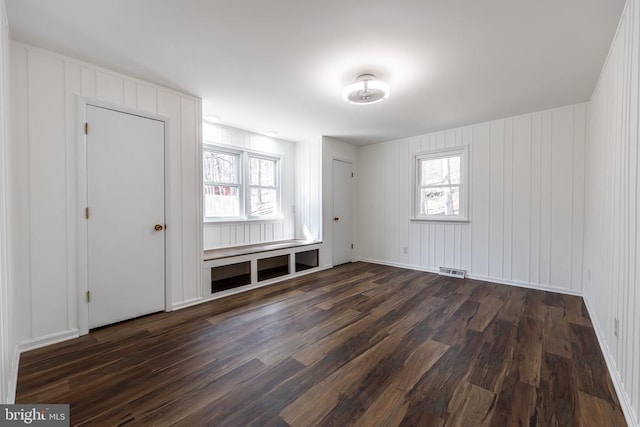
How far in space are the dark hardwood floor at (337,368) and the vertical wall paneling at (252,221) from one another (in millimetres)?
1331

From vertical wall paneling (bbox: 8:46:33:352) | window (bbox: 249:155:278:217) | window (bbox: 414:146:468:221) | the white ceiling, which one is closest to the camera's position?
the white ceiling

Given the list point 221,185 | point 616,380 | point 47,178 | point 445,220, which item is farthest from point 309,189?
point 616,380

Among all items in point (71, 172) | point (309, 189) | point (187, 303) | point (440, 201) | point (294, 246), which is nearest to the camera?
point (71, 172)

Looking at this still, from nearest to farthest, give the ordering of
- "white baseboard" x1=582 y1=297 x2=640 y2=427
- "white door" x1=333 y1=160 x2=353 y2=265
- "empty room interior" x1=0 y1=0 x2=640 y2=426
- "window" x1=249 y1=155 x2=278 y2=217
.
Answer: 1. "white baseboard" x1=582 y1=297 x2=640 y2=427
2. "empty room interior" x1=0 y1=0 x2=640 y2=426
3. "window" x1=249 y1=155 x2=278 y2=217
4. "white door" x1=333 y1=160 x2=353 y2=265

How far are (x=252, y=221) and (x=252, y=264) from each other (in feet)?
3.25

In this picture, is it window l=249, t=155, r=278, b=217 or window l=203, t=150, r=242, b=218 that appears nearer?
window l=203, t=150, r=242, b=218

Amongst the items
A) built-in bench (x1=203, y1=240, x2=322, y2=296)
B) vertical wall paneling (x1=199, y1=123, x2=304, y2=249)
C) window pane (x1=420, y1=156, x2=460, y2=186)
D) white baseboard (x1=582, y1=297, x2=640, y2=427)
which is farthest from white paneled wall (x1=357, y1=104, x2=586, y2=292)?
vertical wall paneling (x1=199, y1=123, x2=304, y2=249)

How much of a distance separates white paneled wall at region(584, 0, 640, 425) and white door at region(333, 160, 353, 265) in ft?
11.5

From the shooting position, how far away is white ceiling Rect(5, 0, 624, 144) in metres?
1.71

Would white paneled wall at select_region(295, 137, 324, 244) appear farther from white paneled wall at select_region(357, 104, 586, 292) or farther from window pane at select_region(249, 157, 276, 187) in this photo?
white paneled wall at select_region(357, 104, 586, 292)

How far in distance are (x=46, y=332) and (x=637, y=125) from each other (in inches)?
173

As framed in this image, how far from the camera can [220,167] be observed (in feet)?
13.7

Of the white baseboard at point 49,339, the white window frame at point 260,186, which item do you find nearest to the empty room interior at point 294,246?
the white baseboard at point 49,339

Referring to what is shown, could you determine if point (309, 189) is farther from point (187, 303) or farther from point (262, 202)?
point (187, 303)
